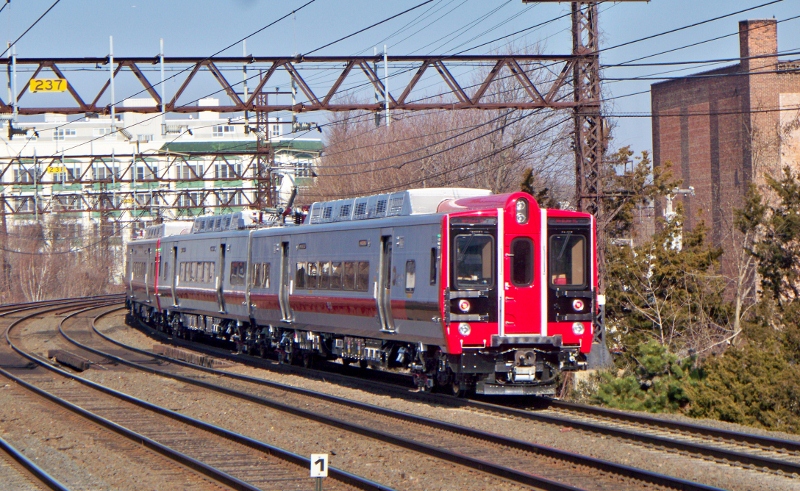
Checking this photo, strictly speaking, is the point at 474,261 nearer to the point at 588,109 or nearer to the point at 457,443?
the point at 457,443

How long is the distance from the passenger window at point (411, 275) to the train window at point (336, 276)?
288 cm

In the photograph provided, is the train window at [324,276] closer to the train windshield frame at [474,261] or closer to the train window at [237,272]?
the train windshield frame at [474,261]

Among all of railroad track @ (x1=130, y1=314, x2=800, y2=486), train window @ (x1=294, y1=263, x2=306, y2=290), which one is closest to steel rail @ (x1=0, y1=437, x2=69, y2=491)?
railroad track @ (x1=130, y1=314, x2=800, y2=486)

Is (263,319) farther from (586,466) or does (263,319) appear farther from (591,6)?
(586,466)

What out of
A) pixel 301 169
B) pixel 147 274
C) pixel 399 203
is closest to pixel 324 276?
pixel 399 203

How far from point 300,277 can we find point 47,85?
6747mm

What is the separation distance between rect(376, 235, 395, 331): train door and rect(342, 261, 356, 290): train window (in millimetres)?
1152

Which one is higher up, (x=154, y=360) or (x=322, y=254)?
(x=322, y=254)

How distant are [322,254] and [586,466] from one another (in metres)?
9.90

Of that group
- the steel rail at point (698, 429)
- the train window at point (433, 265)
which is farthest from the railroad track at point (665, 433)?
the train window at point (433, 265)

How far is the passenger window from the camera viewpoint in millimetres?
15492

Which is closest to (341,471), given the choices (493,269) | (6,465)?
(6,465)

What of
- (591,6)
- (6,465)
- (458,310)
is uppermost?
(591,6)

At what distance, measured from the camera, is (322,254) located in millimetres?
19344
